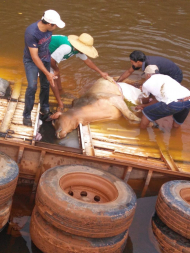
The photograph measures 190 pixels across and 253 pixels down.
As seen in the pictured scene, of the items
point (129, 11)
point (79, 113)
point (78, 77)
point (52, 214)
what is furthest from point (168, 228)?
point (129, 11)

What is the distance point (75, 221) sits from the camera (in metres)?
3.93

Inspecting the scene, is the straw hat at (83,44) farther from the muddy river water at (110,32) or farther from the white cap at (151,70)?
the muddy river water at (110,32)

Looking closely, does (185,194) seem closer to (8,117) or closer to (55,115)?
(55,115)

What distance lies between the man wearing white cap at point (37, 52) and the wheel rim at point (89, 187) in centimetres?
211

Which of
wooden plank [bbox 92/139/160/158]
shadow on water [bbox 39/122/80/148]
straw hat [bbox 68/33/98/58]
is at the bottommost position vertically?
shadow on water [bbox 39/122/80/148]

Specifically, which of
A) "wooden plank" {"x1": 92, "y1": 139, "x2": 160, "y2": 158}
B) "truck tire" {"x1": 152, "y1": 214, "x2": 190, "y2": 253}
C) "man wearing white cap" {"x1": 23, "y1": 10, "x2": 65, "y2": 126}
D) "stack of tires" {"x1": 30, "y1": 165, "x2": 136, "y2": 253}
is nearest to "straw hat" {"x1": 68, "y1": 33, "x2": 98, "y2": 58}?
"man wearing white cap" {"x1": 23, "y1": 10, "x2": 65, "y2": 126}

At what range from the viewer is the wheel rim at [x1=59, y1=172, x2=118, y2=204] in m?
4.69

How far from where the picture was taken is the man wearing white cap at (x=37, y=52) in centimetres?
573

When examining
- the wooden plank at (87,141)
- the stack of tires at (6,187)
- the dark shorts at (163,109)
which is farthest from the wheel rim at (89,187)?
the dark shorts at (163,109)

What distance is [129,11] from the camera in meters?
15.4

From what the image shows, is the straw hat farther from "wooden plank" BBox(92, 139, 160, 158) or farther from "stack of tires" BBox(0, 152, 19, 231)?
"stack of tires" BBox(0, 152, 19, 231)

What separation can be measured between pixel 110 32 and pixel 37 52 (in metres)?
7.88

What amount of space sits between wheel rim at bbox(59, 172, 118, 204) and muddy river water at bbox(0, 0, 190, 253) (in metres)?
1.01

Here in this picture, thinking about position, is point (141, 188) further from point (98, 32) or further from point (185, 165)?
point (98, 32)
